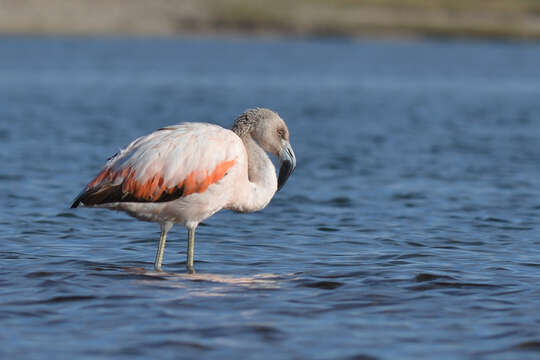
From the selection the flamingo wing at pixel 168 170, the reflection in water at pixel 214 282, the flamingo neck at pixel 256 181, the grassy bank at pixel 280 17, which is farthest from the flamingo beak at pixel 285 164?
the grassy bank at pixel 280 17

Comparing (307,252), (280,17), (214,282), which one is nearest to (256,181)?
(214,282)

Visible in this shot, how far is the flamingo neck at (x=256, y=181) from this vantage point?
8.03 metres

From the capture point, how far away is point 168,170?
7715 mm

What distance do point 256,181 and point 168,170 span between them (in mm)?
867

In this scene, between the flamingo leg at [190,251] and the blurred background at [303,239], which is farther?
the flamingo leg at [190,251]

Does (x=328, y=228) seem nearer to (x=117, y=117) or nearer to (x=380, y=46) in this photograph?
(x=117, y=117)

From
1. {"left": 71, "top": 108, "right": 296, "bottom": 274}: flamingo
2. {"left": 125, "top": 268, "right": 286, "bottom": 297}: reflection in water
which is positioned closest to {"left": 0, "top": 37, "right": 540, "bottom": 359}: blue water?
{"left": 125, "top": 268, "right": 286, "bottom": 297}: reflection in water

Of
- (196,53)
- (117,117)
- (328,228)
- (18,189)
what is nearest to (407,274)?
(328,228)

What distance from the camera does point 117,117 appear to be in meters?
25.3

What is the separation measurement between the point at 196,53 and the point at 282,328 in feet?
190

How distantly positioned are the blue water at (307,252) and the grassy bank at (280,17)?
49628 millimetres

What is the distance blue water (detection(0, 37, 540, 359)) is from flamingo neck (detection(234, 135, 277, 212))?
671 mm

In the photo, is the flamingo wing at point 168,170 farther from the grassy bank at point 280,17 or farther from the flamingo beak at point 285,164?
the grassy bank at point 280,17

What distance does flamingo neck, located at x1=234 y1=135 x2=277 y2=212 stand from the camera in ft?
26.3
